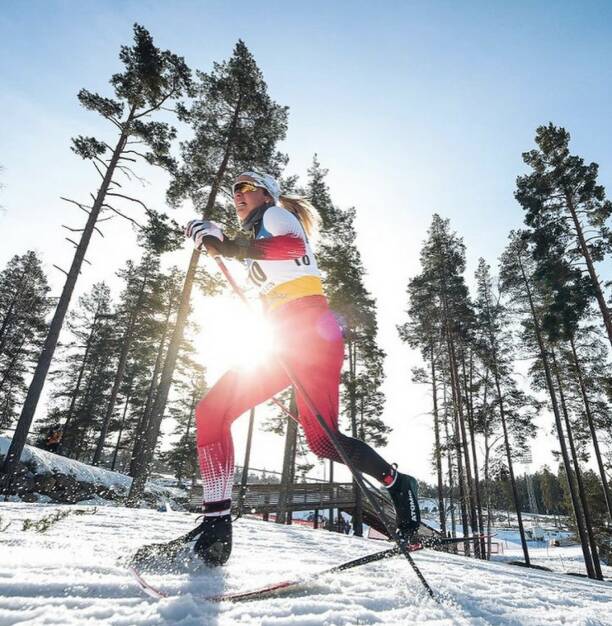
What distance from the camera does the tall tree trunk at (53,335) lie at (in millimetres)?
10008

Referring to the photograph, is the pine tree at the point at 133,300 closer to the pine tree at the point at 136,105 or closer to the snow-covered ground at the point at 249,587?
the pine tree at the point at 136,105

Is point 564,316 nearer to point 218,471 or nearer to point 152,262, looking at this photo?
point 218,471

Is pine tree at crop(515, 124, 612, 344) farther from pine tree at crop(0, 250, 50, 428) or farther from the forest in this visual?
pine tree at crop(0, 250, 50, 428)

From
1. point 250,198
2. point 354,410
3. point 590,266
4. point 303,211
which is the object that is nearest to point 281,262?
point 250,198

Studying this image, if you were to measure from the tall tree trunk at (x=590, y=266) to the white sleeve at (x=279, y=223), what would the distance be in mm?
15049

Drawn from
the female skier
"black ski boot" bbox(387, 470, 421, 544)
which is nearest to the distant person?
the female skier

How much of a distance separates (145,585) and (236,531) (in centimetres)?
227

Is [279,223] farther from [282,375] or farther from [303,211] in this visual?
[282,375]

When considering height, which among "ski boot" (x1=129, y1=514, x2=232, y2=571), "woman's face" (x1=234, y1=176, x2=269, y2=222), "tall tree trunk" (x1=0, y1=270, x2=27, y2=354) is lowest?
"ski boot" (x1=129, y1=514, x2=232, y2=571)

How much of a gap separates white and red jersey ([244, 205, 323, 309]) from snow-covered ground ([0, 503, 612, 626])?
1.54m

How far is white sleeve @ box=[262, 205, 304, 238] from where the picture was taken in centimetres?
255

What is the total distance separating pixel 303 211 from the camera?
3117 mm

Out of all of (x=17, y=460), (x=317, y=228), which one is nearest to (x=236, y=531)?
(x=317, y=228)

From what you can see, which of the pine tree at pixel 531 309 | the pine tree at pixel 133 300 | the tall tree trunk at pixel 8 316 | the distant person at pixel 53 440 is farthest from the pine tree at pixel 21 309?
the pine tree at pixel 531 309
